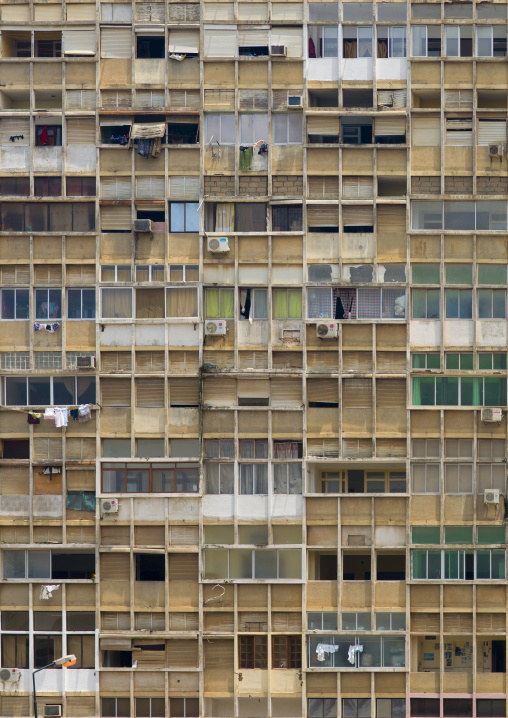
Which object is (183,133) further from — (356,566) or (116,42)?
(356,566)

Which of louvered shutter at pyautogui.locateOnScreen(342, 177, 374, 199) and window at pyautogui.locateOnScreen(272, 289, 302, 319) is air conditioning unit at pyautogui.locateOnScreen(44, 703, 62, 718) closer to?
window at pyautogui.locateOnScreen(272, 289, 302, 319)

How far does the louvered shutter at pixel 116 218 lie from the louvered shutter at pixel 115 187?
0.42 meters

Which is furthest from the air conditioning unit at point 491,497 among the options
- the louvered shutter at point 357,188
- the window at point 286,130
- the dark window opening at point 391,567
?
the window at point 286,130

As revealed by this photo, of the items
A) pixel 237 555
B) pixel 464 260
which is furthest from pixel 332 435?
pixel 464 260

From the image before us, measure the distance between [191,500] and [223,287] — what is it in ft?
22.9

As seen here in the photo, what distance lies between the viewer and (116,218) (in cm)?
3075

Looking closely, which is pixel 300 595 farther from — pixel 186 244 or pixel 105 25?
pixel 105 25

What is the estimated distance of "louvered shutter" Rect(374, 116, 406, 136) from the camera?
30.6m

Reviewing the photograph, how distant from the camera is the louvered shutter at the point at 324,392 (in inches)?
1192

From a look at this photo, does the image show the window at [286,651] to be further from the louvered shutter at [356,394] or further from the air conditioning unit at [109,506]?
Result: the louvered shutter at [356,394]

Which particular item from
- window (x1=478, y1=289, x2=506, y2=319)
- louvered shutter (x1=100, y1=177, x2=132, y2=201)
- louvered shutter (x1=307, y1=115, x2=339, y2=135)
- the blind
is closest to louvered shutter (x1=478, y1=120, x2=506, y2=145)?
the blind

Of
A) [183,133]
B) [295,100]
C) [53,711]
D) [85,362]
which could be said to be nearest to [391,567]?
[53,711]

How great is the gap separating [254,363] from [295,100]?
8.69m

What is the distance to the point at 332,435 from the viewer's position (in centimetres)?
3014
